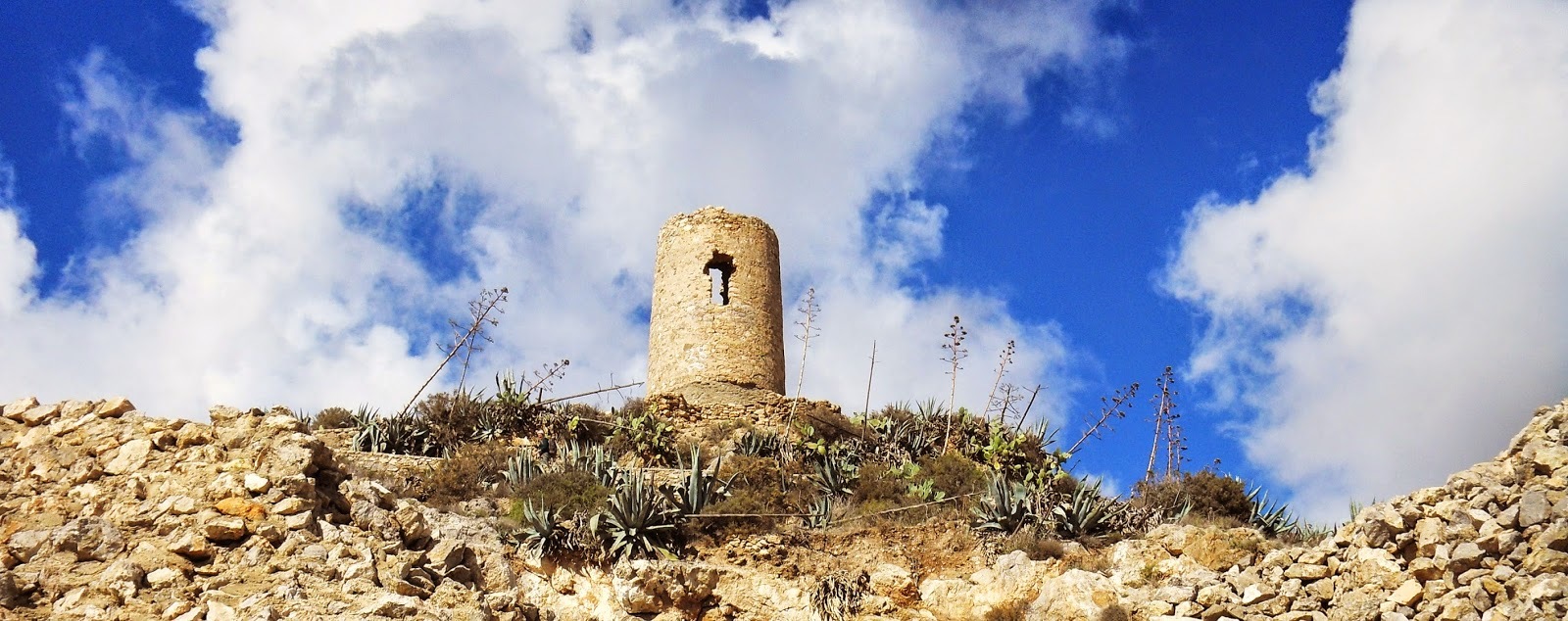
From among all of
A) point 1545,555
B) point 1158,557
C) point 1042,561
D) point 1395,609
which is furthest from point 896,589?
point 1545,555

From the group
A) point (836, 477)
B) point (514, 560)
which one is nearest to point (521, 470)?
point (514, 560)

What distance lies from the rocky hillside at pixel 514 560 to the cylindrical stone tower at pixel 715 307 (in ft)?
19.3

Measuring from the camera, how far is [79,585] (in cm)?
838

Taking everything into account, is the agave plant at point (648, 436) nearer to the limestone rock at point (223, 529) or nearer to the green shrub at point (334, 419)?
the green shrub at point (334, 419)

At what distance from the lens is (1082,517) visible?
41.4 feet

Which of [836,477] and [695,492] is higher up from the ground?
[836,477]

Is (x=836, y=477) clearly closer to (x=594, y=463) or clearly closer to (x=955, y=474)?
(x=955, y=474)

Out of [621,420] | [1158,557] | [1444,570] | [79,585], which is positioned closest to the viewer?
[79,585]

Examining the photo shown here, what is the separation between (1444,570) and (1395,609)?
48 cm

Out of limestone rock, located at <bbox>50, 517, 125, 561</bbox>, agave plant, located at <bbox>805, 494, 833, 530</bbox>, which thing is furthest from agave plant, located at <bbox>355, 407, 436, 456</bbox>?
limestone rock, located at <bbox>50, 517, 125, 561</bbox>

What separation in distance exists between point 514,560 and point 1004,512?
497 cm

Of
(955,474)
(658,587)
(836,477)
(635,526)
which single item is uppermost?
(955,474)

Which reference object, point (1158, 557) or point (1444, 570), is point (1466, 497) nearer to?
point (1444, 570)

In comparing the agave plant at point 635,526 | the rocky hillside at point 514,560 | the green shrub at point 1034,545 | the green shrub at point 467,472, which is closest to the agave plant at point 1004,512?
the green shrub at point 1034,545
